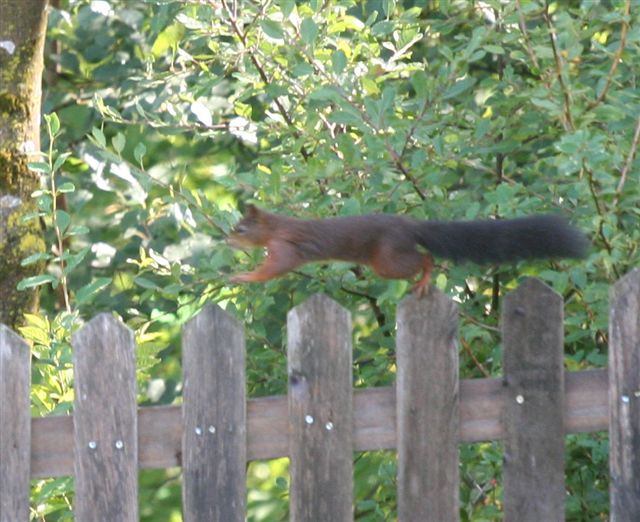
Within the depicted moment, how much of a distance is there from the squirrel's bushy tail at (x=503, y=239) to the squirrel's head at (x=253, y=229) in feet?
0.94

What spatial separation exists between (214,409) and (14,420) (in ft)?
1.19

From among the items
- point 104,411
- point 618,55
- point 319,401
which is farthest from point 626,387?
point 104,411

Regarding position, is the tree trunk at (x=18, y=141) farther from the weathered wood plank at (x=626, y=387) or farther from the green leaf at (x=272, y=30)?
the weathered wood plank at (x=626, y=387)

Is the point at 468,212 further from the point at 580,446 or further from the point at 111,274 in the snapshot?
the point at 111,274

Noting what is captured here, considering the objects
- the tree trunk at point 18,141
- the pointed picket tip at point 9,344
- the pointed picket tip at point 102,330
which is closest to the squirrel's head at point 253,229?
the pointed picket tip at point 102,330

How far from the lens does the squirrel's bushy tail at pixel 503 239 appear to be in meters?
2.22

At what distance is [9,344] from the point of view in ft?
7.10

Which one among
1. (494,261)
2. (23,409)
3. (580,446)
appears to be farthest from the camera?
(580,446)

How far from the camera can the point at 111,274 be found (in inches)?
170

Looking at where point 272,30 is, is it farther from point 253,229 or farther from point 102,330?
point 102,330

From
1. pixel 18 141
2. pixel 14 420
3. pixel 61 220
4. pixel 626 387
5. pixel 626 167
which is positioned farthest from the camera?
pixel 18 141

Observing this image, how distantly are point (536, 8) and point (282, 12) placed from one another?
0.58m

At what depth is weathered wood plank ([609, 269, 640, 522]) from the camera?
7.46 ft

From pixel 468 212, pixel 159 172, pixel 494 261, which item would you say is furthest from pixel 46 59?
pixel 494 261
